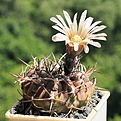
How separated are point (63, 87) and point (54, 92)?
5 cm

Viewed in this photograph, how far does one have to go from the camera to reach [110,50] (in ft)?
52.3

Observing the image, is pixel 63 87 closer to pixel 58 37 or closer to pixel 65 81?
pixel 65 81

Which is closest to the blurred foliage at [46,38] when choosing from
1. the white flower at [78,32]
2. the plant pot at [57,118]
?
the plant pot at [57,118]

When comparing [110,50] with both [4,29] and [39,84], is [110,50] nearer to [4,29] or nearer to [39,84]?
[4,29]

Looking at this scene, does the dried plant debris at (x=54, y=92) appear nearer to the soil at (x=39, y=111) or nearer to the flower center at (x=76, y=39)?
the soil at (x=39, y=111)

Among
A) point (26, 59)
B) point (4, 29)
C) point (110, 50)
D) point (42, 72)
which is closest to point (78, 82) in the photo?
point (42, 72)

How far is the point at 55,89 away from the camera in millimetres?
1710

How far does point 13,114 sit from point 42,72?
0.70 ft

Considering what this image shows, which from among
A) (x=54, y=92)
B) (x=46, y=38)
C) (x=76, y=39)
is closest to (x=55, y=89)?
(x=54, y=92)

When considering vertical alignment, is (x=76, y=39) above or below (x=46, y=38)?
above

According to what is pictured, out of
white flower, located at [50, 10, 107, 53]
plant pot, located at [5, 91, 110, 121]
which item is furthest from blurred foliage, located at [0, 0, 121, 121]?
white flower, located at [50, 10, 107, 53]

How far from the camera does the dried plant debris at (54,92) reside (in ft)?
5.61

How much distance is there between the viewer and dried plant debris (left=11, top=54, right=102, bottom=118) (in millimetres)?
1710

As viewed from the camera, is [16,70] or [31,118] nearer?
[31,118]
